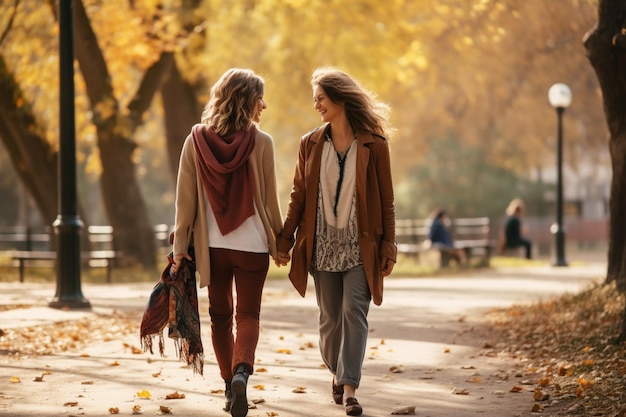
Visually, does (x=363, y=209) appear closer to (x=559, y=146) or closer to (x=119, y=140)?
(x=119, y=140)

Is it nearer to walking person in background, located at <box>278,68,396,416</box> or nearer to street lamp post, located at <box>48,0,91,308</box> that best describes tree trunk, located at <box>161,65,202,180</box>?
street lamp post, located at <box>48,0,91,308</box>

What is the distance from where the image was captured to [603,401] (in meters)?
7.23

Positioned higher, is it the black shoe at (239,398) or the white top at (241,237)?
the white top at (241,237)

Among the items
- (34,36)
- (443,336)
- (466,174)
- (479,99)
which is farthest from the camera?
(466,174)

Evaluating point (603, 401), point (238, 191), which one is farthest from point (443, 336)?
point (238, 191)

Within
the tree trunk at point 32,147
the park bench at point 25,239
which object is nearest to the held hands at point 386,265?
the tree trunk at point 32,147

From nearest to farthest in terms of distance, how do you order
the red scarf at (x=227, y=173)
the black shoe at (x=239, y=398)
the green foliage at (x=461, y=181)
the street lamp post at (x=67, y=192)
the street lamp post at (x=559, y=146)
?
1. the black shoe at (x=239, y=398)
2. the red scarf at (x=227, y=173)
3. the street lamp post at (x=67, y=192)
4. the street lamp post at (x=559, y=146)
5. the green foliage at (x=461, y=181)

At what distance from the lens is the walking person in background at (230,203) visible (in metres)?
6.79

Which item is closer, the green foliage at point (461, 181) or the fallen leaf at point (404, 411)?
the fallen leaf at point (404, 411)

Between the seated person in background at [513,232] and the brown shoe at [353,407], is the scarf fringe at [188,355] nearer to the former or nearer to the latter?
the brown shoe at [353,407]

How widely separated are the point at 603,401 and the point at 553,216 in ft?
141

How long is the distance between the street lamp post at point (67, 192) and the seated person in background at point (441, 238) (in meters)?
12.8

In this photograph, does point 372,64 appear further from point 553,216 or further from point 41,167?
point 553,216

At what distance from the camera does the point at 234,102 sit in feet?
22.4
